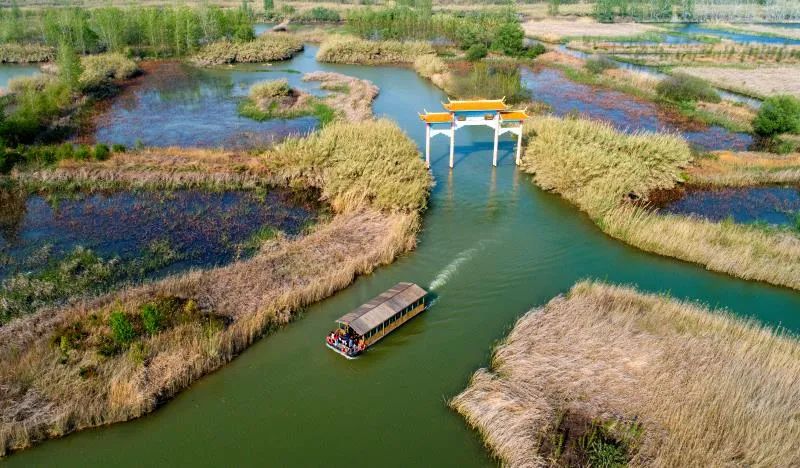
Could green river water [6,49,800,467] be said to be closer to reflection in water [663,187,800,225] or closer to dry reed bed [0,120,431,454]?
dry reed bed [0,120,431,454]

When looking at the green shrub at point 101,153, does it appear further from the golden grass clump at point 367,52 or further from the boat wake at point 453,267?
the golden grass clump at point 367,52

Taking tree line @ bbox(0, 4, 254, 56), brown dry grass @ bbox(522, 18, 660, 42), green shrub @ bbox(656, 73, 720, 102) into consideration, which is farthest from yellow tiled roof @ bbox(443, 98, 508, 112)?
brown dry grass @ bbox(522, 18, 660, 42)

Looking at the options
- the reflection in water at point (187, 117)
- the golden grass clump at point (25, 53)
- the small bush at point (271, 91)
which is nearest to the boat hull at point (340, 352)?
the reflection in water at point (187, 117)

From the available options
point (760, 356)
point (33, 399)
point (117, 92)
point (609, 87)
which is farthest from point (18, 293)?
point (609, 87)

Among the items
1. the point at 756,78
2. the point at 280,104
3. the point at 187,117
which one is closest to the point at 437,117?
the point at 280,104

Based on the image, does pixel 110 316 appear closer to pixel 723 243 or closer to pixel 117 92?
pixel 723 243
